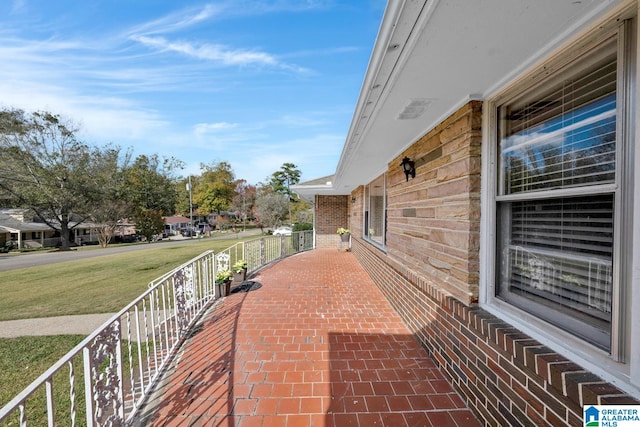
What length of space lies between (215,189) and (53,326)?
3793 cm

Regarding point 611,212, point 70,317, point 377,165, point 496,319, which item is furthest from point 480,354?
point 70,317

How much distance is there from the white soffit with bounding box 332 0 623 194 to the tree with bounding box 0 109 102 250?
30407 mm

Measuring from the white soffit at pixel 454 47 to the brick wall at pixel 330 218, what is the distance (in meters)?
9.81

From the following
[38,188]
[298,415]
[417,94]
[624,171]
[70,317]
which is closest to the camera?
[624,171]

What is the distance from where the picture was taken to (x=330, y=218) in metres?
12.5

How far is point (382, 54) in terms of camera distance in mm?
1640

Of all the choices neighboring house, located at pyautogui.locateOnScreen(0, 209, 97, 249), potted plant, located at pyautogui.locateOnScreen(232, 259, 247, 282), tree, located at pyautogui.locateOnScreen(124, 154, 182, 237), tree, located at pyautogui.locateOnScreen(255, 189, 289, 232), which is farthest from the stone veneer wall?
tree, located at pyautogui.locateOnScreen(124, 154, 182, 237)

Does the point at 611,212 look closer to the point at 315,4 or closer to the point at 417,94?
the point at 417,94

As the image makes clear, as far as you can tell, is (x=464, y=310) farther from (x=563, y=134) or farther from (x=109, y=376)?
(x=109, y=376)

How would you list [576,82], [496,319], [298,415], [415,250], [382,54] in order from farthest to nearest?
1. [415,250]
2. [298,415]
3. [496,319]
4. [382,54]
5. [576,82]

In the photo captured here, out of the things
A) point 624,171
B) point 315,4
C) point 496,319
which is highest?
point 315,4

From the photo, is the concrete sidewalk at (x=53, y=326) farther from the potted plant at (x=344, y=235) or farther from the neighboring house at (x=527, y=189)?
the potted plant at (x=344, y=235)

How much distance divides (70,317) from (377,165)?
696 centimetres

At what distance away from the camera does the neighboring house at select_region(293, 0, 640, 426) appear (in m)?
1.17
